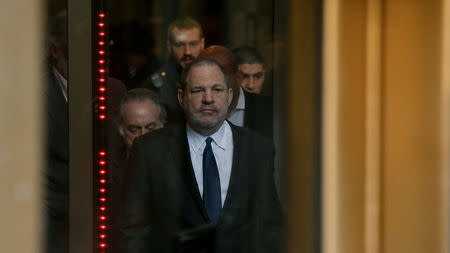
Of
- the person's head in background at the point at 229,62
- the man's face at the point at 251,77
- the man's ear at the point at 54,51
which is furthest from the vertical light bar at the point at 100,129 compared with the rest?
the man's face at the point at 251,77

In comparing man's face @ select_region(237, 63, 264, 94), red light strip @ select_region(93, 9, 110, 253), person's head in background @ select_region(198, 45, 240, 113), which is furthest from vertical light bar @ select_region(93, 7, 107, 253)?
man's face @ select_region(237, 63, 264, 94)

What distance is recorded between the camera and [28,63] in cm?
170

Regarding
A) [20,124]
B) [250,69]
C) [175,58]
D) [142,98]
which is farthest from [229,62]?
[20,124]

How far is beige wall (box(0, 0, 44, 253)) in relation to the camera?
5.42 feet

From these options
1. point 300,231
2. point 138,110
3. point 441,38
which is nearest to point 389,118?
point 441,38

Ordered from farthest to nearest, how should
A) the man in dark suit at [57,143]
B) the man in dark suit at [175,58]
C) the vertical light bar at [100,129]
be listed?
the man in dark suit at [175,58], the vertical light bar at [100,129], the man in dark suit at [57,143]

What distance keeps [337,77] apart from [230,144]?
445mm

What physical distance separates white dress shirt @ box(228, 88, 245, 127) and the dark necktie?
0.10 m

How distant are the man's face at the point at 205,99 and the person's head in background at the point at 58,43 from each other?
40 centimetres

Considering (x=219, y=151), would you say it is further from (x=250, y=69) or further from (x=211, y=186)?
(x=250, y=69)

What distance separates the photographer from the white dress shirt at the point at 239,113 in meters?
2.26

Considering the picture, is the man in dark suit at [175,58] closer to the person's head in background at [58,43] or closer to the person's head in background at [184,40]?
the person's head in background at [184,40]

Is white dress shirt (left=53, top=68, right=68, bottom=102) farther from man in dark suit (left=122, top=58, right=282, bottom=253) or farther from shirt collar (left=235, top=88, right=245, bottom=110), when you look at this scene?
shirt collar (left=235, top=88, right=245, bottom=110)

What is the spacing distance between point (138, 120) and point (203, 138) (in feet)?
0.72
